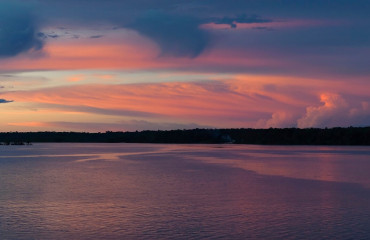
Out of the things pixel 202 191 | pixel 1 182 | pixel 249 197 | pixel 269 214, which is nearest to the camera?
pixel 269 214

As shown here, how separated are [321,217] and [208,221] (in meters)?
4.10

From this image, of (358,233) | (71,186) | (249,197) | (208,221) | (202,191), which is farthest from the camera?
(71,186)

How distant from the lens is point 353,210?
65.9 feet

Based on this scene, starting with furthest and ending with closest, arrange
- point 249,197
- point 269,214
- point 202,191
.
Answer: point 202,191 < point 249,197 < point 269,214

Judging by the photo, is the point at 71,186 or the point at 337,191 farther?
the point at 71,186

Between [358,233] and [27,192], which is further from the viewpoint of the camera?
[27,192]

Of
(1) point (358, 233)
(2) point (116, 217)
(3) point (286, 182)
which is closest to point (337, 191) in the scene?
(3) point (286, 182)

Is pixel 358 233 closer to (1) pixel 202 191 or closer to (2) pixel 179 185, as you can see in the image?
(1) pixel 202 191

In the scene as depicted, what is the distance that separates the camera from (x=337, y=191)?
26219 mm

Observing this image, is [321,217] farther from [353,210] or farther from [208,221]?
[208,221]

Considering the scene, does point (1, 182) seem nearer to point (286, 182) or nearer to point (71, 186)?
point (71, 186)

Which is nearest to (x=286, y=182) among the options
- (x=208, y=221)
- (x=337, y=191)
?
(x=337, y=191)

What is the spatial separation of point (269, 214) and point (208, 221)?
2.66 m

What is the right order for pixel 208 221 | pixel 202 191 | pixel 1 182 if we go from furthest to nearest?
1. pixel 1 182
2. pixel 202 191
3. pixel 208 221
